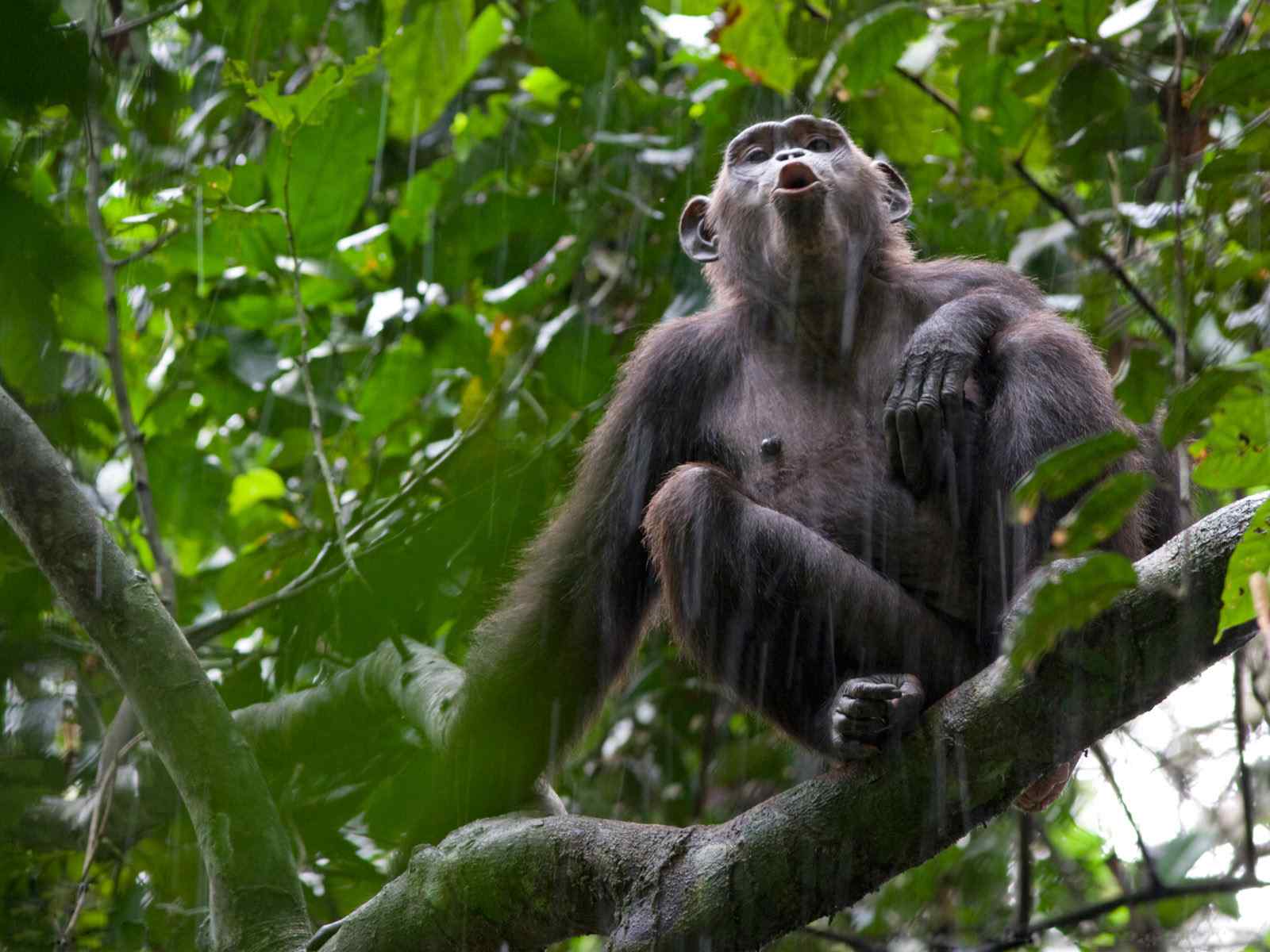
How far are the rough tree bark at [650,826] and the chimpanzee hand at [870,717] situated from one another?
0.05 meters

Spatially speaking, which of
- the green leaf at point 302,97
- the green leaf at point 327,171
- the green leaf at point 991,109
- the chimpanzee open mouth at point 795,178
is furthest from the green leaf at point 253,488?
the green leaf at point 991,109

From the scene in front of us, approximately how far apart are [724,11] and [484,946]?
374cm

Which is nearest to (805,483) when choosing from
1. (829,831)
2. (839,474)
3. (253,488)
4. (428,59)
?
(839,474)

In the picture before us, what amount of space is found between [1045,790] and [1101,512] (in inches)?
87.4

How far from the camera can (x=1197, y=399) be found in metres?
2.08

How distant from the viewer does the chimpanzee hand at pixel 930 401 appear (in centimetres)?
387

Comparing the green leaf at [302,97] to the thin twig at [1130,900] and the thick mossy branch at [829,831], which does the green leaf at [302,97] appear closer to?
the thick mossy branch at [829,831]

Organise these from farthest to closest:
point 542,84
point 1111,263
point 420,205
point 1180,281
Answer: point 542,84 < point 420,205 < point 1111,263 < point 1180,281

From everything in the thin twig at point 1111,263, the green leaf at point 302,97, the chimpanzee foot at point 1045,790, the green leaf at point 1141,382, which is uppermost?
the green leaf at point 302,97

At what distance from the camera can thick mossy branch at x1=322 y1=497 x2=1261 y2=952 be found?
274cm

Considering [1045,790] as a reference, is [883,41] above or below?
above

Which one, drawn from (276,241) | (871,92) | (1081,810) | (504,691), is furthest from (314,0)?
(1081,810)

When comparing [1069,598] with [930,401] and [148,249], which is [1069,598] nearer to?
[930,401]

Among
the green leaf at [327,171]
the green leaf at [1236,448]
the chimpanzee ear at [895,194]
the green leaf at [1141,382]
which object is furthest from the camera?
the green leaf at [327,171]
